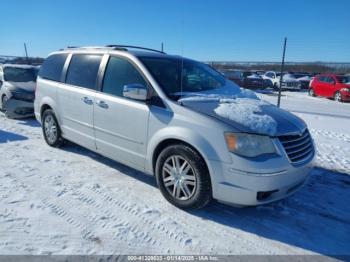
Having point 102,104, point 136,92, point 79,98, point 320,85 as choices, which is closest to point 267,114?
point 136,92

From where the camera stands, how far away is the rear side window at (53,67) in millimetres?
5746

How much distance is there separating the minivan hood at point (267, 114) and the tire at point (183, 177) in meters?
0.46

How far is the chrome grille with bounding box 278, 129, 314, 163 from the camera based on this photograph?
3428 mm

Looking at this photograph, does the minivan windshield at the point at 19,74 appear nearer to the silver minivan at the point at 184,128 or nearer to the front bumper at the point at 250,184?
the silver minivan at the point at 184,128

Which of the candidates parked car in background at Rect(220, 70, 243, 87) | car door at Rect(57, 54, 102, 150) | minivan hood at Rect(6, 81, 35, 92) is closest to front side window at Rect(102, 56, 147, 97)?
car door at Rect(57, 54, 102, 150)

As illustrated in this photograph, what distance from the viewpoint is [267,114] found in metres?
3.73

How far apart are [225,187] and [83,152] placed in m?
3.34

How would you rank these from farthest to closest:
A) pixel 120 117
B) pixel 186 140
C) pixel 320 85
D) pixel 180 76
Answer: pixel 320 85 → pixel 180 76 → pixel 120 117 → pixel 186 140

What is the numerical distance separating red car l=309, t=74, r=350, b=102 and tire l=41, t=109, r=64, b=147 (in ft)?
57.7

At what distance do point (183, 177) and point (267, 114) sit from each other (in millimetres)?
1230

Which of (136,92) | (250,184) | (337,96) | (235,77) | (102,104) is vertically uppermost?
(136,92)

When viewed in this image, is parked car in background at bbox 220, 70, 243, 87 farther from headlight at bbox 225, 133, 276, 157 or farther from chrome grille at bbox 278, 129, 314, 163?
headlight at bbox 225, 133, 276, 157

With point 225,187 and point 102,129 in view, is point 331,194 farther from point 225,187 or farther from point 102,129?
point 102,129

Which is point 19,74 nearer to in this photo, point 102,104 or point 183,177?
point 102,104
